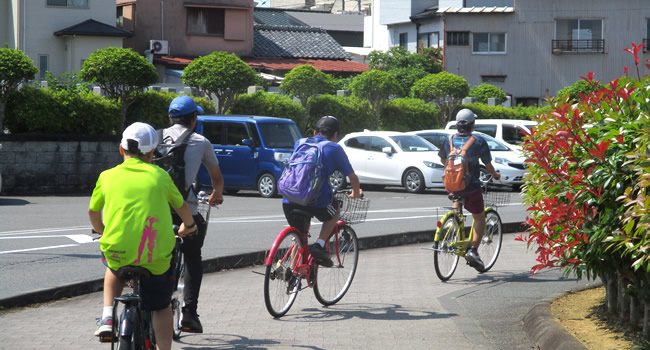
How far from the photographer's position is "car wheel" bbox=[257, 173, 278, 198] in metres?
21.4

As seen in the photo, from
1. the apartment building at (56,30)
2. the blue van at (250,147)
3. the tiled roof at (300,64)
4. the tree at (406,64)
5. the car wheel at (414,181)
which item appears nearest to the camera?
the blue van at (250,147)

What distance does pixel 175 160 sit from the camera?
637 cm

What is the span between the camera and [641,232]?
5031mm

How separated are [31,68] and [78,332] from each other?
15036 millimetres

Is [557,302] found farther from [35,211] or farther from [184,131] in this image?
→ [35,211]

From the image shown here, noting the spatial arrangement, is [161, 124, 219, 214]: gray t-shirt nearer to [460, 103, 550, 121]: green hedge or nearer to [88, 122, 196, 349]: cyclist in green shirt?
[88, 122, 196, 349]: cyclist in green shirt

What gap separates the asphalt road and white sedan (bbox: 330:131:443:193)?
2.11 ft

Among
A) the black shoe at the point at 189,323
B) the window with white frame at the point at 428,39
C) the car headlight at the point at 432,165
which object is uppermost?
the window with white frame at the point at 428,39

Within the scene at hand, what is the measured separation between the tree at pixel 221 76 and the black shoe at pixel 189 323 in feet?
62.2

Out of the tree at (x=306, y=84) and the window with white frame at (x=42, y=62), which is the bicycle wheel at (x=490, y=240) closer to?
the tree at (x=306, y=84)

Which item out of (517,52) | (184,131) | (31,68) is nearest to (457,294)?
(184,131)

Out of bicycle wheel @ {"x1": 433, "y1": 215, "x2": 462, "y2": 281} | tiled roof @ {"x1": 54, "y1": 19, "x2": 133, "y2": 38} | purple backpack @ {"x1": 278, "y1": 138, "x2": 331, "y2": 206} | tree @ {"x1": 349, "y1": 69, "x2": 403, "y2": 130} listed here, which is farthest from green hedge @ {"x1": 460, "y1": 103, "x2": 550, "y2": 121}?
purple backpack @ {"x1": 278, "y1": 138, "x2": 331, "y2": 206}

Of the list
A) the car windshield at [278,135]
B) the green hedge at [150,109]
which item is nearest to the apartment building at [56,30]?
the green hedge at [150,109]

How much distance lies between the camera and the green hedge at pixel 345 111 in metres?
27.8
